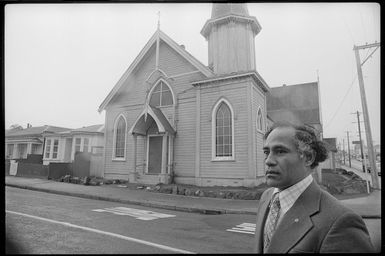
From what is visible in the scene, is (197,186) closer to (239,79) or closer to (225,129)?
(225,129)

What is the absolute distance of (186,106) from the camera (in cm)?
671

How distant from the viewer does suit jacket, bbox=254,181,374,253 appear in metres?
0.94

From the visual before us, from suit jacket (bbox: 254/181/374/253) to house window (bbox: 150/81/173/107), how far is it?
12.2 feet

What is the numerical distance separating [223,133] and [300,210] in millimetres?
5597

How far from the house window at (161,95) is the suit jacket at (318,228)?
372 centimetres

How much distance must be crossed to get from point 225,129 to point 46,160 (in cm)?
495

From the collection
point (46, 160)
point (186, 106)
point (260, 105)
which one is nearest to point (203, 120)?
point (186, 106)

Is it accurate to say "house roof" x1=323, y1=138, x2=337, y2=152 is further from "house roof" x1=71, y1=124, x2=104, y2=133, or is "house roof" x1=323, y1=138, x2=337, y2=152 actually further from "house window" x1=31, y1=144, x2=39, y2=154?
"house window" x1=31, y1=144, x2=39, y2=154

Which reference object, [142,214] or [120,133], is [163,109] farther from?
[120,133]

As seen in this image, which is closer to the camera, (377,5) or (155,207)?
(377,5)

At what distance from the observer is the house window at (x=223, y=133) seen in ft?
21.8

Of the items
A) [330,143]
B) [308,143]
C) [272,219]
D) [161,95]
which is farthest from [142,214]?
[308,143]

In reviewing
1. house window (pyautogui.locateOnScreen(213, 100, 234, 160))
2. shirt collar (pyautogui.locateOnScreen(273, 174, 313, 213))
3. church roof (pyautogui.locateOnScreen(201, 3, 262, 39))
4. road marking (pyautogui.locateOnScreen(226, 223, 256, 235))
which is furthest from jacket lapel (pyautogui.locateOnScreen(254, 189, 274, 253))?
house window (pyautogui.locateOnScreen(213, 100, 234, 160))

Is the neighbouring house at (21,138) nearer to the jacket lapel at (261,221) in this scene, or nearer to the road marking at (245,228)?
the jacket lapel at (261,221)
